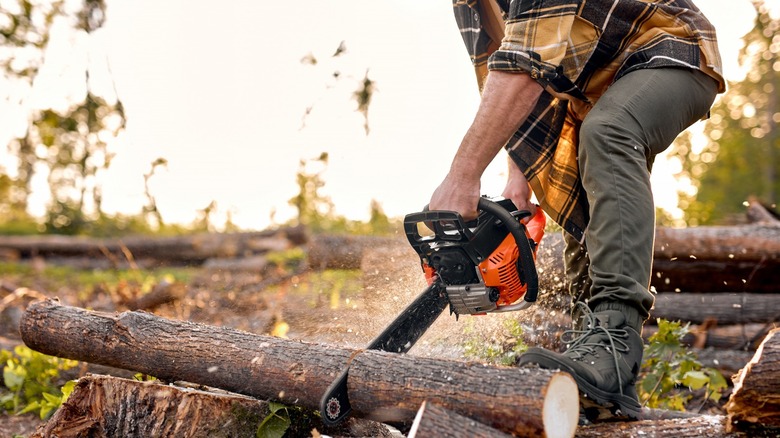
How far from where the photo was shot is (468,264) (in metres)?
2.63

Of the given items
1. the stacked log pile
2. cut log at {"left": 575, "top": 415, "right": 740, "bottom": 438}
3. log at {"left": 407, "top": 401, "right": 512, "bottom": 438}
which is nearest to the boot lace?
cut log at {"left": 575, "top": 415, "right": 740, "bottom": 438}

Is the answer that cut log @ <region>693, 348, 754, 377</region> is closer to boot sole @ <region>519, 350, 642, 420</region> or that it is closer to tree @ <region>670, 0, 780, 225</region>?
boot sole @ <region>519, 350, 642, 420</region>

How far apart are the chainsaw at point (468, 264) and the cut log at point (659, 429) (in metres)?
0.78

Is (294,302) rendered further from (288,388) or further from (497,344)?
(288,388)

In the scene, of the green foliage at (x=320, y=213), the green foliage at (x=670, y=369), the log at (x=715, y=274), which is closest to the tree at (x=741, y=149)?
the green foliage at (x=320, y=213)

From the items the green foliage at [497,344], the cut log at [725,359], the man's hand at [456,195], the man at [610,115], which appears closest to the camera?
the man at [610,115]

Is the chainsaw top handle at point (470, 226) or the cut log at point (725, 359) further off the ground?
the chainsaw top handle at point (470, 226)

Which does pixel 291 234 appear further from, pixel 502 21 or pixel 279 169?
pixel 502 21

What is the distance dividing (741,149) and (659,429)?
79.8 ft

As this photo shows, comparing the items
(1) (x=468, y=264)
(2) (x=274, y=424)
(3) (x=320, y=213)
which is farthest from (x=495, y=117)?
(3) (x=320, y=213)

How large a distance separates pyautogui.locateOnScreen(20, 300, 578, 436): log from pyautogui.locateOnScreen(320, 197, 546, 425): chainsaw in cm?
39

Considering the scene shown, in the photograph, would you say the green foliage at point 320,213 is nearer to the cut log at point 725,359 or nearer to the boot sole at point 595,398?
the cut log at point 725,359

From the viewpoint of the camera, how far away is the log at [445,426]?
1680 mm

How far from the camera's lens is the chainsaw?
8.32ft
